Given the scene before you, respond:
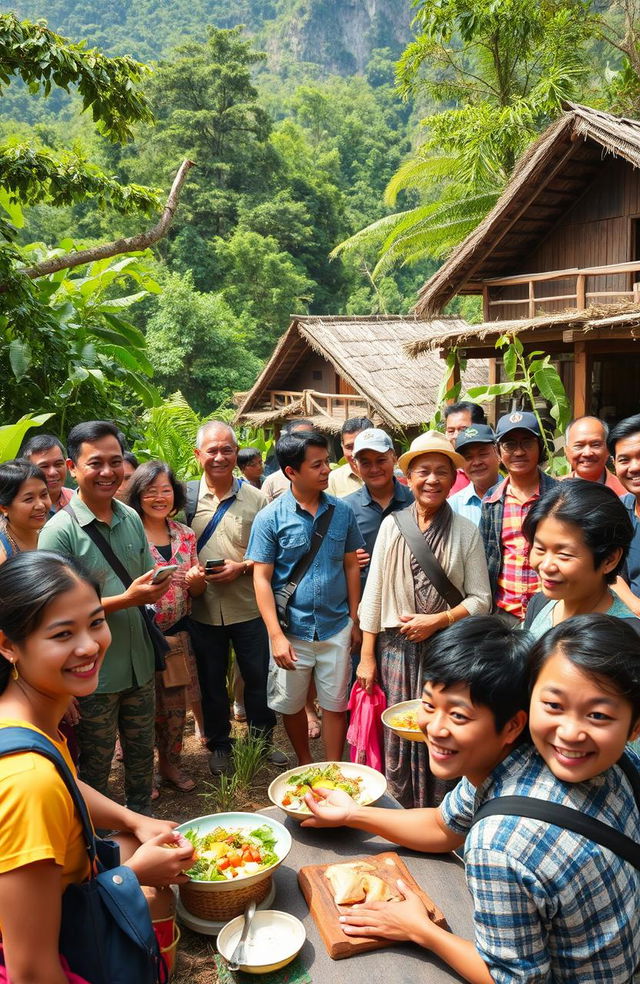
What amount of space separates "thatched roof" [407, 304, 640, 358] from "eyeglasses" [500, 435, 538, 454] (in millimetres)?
4369

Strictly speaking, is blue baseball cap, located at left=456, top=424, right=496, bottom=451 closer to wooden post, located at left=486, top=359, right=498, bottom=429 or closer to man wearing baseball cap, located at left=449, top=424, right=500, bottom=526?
man wearing baseball cap, located at left=449, top=424, right=500, bottom=526

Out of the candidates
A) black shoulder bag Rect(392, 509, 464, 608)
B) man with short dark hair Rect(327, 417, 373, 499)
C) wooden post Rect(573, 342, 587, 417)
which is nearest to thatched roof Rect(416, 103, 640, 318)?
wooden post Rect(573, 342, 587, 417)

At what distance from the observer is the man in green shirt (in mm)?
3188

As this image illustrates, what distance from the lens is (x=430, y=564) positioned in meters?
3.31

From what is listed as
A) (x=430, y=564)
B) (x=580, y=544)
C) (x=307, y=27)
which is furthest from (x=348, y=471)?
(x=307, y=27)

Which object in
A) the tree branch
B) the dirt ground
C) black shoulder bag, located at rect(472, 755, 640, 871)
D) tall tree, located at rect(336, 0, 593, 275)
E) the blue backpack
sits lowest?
the dirt ground

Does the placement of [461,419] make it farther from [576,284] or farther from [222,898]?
[576,284]

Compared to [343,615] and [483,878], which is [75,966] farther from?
[343,615]

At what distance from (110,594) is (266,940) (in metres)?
1.78

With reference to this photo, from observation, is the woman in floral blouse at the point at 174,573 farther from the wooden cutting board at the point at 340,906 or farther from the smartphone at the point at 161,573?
the wooden cutting board at the point at 340,906

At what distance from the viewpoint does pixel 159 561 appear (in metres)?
A: 3.90

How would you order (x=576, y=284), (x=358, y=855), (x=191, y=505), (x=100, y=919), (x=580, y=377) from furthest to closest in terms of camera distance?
(x=576, y=284), (x=580, y=377), (x=191, y=505), (x=358, y=855), (x=100, y=919)

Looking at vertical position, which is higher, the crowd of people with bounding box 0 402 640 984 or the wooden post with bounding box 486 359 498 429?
the wooden post with bounding box 486 359 498 429

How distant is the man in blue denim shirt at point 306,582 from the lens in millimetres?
3712
